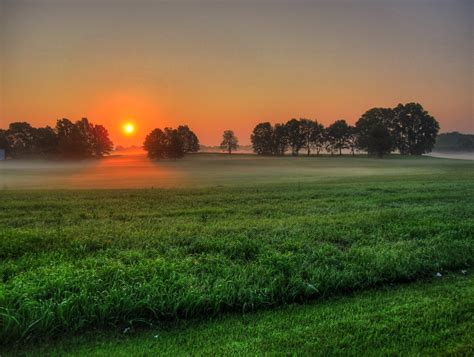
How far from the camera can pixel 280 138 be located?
335ft

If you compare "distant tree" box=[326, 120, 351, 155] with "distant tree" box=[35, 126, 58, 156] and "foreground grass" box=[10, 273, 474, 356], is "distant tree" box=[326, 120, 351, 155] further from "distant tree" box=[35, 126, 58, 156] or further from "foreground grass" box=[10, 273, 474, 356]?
"foreground grass" box=[10, 273, 474, 356]

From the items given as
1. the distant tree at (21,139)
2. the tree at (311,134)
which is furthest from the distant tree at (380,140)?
the distant tree at (21,139)

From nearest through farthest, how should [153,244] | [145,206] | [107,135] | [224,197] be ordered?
[153,244] → [145,206] → [224,197] → [107,135]

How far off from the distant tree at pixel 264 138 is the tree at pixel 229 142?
32.8ft

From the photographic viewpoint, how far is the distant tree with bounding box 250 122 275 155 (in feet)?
336

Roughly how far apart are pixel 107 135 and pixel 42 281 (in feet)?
248

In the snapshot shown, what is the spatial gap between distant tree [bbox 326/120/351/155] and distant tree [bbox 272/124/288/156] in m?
12.6

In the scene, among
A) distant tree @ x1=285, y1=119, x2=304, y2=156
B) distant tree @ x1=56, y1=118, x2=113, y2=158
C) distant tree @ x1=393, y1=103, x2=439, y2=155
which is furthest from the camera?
distant tree @ x1=285, y1=119, x2=304, y2=156

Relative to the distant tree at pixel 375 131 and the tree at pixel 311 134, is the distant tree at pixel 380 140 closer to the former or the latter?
the distant tree at pixel 375 131

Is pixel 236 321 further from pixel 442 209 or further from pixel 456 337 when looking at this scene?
pixel 442 209

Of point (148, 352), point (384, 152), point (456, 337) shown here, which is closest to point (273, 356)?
point (148, 352)

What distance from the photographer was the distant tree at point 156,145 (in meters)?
76.8

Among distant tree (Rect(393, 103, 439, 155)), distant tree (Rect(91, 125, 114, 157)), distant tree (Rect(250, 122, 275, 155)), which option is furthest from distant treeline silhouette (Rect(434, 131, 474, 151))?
distant tree (Rect(91, 125, 114, 157))

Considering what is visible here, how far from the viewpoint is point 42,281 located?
464 centimetres
